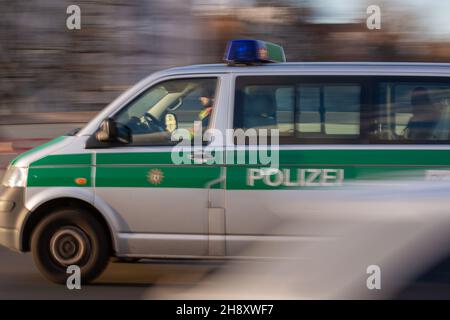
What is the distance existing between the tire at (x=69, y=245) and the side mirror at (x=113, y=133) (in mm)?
627

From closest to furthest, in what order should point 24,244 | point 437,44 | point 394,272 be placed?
point 394,272 → point 24,244 → point 437,44

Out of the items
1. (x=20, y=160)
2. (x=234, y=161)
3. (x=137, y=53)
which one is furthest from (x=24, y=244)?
(x=137, y=53)

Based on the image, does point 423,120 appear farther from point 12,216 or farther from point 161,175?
point 12,216

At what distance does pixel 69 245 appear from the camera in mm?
6879

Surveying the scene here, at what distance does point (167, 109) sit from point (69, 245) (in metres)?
1.37

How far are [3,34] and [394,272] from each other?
16.0 metres

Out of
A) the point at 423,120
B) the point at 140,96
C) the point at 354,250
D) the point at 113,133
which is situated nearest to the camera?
the point at 354,250

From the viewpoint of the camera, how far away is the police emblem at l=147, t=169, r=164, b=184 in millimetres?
6527

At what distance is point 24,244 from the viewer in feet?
22.6

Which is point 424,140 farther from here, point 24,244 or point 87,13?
point 87,13

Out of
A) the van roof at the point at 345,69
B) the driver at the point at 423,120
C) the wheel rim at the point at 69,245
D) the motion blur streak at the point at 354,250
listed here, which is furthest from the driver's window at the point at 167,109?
the motion blur streak at the point at 354,250

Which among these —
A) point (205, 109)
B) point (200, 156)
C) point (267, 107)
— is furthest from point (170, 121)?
point (267, 107)

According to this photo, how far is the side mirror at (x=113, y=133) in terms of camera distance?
6645mm
